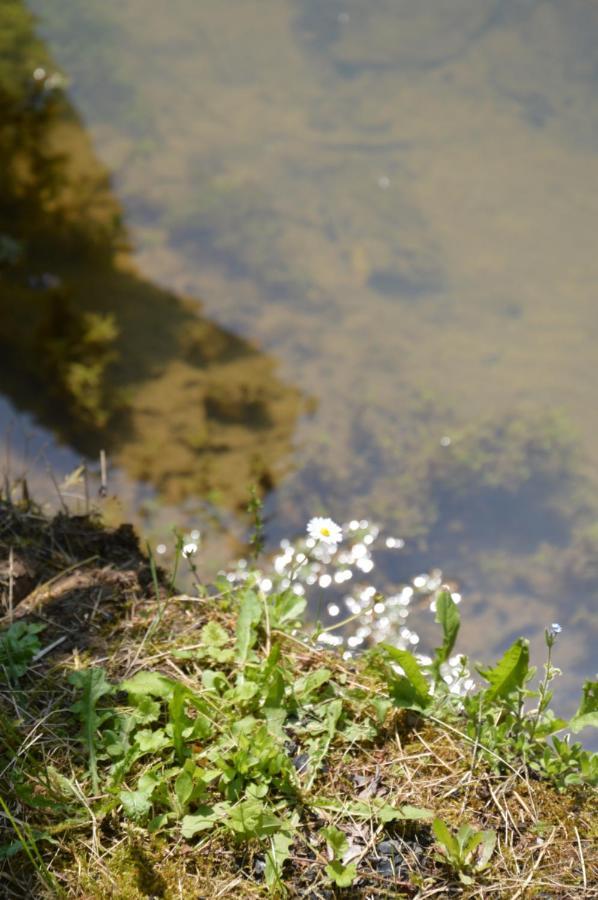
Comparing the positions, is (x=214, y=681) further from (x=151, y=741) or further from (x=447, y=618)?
(x=447, y=618)

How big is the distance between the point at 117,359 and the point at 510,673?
12.0 feet

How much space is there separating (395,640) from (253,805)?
6.85 feet

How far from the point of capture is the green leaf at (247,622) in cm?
229

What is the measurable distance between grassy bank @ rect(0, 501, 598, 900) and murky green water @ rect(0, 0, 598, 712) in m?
1.87

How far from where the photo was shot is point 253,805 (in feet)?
6.25

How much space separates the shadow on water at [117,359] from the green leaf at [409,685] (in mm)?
2455

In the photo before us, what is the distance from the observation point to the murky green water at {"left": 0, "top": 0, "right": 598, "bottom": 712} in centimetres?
454

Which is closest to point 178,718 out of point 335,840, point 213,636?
point 213,636

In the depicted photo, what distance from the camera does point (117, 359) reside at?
5.17 m

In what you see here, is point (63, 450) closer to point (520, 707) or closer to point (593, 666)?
point (593, 666)

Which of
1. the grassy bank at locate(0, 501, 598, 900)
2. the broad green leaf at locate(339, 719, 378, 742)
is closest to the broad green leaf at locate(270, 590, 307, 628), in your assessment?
the grassy bank at locate(0, 501, 598, 900)

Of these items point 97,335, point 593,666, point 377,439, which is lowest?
point 593,666

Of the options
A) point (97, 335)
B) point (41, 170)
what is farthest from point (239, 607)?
point (41, 170)

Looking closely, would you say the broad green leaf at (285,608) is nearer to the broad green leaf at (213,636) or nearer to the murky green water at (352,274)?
the broad green leaf at (213,636)
